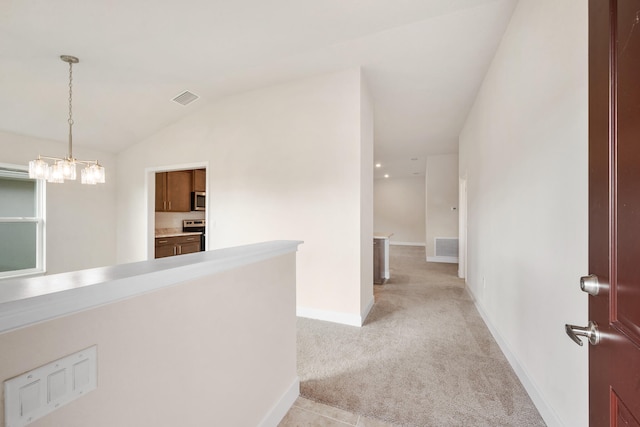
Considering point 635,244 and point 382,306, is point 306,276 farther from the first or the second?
point 635,244

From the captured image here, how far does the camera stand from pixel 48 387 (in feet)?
1.77

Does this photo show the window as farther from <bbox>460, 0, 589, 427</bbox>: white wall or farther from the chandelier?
<bbox>460, 0, 589, 427</bbox>: white wall

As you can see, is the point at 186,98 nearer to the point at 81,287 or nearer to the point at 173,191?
the point at 173,191

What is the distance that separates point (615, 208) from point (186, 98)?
4238 mm

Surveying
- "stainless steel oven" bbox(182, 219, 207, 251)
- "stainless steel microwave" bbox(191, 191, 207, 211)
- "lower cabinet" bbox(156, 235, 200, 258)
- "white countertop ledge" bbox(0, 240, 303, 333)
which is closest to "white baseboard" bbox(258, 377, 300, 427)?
"white countertop ledge" bbox(0, 240, 303, 333)

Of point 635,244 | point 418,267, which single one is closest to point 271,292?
point 635,244

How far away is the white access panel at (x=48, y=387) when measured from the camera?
48 centimetres

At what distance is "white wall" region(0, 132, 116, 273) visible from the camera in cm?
369

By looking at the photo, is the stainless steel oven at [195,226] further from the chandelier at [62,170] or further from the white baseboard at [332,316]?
the white baseboard at [332,316]

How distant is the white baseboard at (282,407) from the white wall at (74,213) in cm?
448

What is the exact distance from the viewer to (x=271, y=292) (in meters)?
1.47

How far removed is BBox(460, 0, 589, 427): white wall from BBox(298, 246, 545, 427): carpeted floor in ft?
0.61

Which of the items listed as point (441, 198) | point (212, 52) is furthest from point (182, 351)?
point (441, 198)

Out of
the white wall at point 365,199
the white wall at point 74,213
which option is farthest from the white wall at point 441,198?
the white wall at point 74,213
